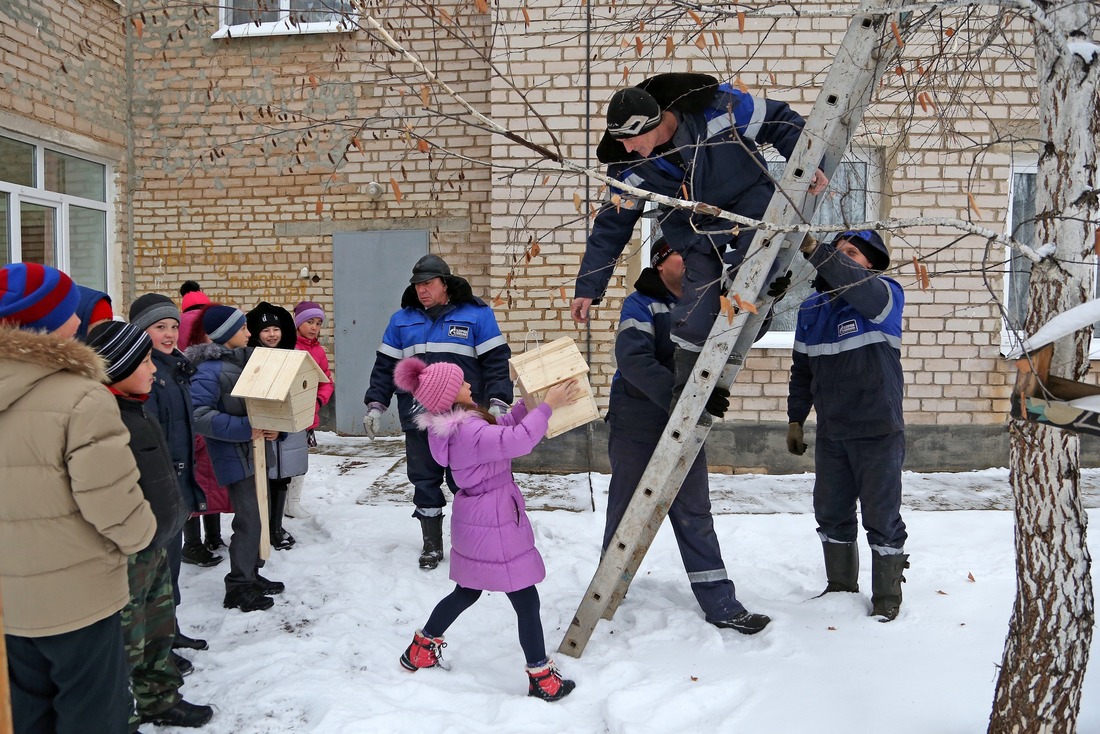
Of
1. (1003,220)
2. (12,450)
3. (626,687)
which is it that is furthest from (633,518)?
(1003,220)

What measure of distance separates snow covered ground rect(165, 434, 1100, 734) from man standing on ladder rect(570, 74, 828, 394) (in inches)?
48.1

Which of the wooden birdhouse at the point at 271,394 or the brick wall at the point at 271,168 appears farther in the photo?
the brick wall at the point at 271,168

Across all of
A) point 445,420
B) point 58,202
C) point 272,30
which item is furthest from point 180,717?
point 272,30

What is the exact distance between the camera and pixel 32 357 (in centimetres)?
213

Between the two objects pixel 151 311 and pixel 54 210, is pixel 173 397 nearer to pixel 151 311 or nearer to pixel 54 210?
pixel 151 311

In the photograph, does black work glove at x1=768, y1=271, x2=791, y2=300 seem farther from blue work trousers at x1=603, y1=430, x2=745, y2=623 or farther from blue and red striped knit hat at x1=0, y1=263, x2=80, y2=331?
blue and red striped knit hat at x1=0, y1=263, x2=80, y2=331

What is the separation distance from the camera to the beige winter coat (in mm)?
2133

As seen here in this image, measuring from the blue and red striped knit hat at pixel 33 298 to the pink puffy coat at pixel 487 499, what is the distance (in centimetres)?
128

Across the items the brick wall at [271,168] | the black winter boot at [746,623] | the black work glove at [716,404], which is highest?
the brick wall at [271,168]

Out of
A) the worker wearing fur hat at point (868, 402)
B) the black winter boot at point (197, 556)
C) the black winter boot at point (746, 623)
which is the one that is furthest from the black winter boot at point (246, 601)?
the worker wearing fur hat at point (868, 402)

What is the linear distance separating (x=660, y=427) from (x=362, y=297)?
5473mm

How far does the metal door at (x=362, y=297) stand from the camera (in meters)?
8.18

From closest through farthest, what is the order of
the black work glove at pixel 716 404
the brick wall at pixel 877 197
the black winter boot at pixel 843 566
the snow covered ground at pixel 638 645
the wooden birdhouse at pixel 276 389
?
1. the snow covered ground at pixel 638 645
2. the black work glove at pixel 716 404
3. the black winter boot at pixel 843 566
4. the wooden birdhouse at pixel 276 389
5. the brick wall at pixel 877 197

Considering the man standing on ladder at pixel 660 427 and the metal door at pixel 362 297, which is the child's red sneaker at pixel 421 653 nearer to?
the man standing on ladder at pixel 660 427
